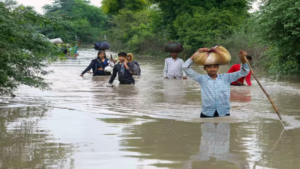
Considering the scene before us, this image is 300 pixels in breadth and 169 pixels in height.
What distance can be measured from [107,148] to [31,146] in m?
1.04

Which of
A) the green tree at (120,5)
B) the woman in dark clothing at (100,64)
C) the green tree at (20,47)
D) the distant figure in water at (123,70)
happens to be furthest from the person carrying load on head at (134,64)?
the green tree at (120,5)

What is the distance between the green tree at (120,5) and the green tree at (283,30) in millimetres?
65241

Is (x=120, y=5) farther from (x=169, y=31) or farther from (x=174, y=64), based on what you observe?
(x=174, y=64)

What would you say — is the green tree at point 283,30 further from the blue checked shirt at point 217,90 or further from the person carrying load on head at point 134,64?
the blue checked shirt at point 217,90

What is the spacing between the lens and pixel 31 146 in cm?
651

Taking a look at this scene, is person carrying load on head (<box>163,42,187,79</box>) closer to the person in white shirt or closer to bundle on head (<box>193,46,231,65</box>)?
the person in white shirt

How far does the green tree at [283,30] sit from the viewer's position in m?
16.4

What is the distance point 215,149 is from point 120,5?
81112 millimetres

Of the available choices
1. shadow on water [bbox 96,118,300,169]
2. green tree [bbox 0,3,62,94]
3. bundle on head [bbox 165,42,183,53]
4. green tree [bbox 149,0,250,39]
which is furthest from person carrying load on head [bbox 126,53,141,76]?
green tree [bbox 149,0,250,39]

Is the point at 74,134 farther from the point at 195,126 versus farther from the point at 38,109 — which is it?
the point at 38,109

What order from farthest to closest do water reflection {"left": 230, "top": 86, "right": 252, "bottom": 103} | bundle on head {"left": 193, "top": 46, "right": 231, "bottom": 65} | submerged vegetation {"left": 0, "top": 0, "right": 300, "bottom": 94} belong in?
water reflection {"left": 230, "top": 86, "right": 252, "bottom": 103}
submerged vegetation {"left": 0, "top": 0, "right": 300, "bottom": 94}
bundle on head {"left": 193, "top": 46, "right": 231, "bottom": 65}

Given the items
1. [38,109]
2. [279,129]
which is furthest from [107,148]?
[38,109]

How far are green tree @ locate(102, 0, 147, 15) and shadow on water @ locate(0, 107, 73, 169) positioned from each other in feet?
252

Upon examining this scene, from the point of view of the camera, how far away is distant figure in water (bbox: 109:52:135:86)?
14969 millimetres
